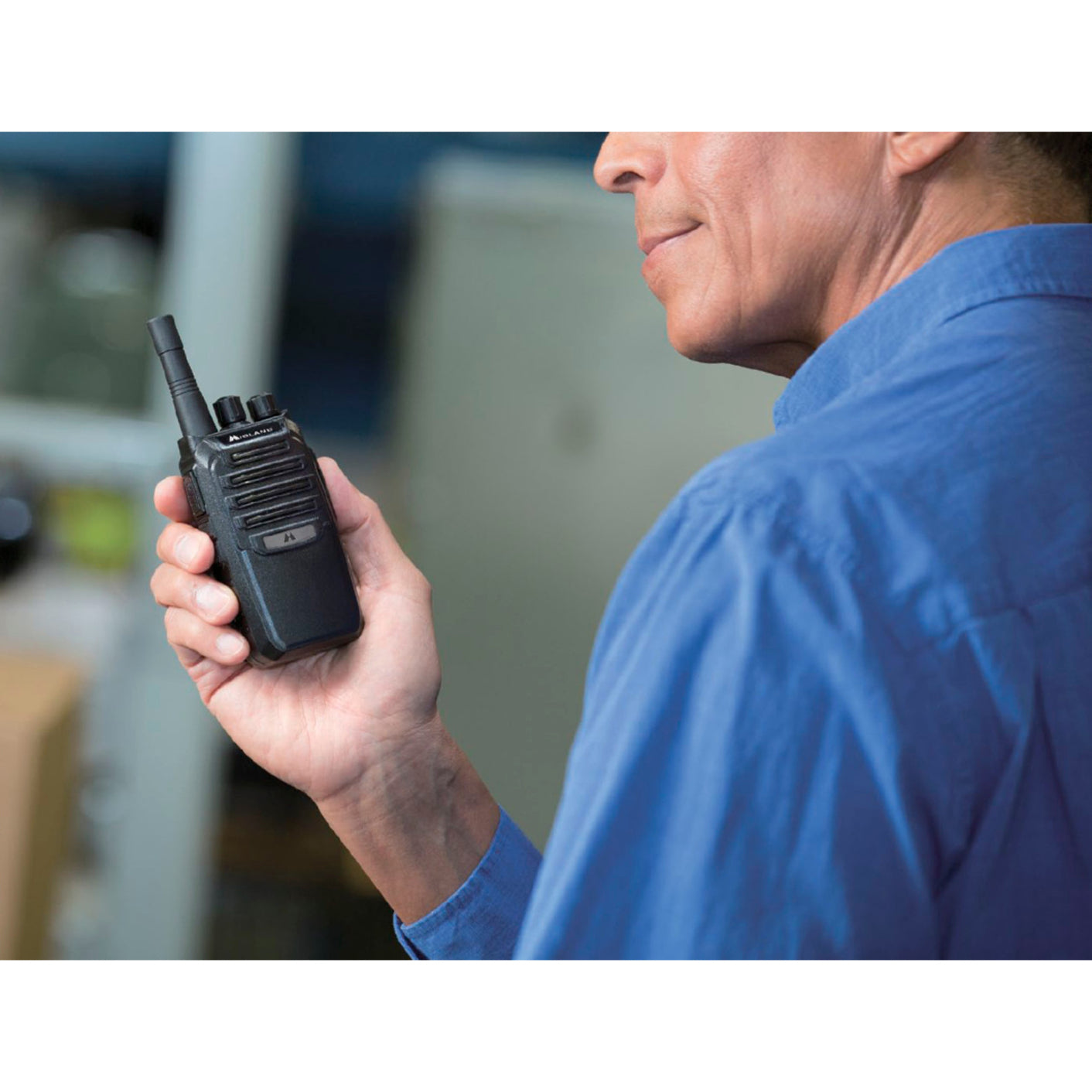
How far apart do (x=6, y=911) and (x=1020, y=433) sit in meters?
1.35

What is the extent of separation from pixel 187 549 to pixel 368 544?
4.5 inches

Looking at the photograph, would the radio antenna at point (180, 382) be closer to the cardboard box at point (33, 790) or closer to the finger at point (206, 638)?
the finger at point (206, 638)

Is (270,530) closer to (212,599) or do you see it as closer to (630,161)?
(212,599)

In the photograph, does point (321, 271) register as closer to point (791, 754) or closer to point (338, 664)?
point (338, 664)

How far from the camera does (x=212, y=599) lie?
63 cm

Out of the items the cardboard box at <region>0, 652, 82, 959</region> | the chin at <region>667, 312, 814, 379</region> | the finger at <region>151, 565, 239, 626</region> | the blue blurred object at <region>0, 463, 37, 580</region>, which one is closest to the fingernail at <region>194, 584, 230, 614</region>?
the finger at <region>151, 565, 239, 626</region>

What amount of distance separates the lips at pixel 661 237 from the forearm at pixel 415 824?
287 millimetres

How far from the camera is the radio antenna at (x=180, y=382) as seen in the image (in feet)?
2.11

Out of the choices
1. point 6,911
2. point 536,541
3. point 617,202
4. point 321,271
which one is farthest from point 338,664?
point 321,271

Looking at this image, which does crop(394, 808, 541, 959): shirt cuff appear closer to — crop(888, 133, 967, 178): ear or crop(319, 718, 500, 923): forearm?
crop(319, 718, 500, 923): forearm

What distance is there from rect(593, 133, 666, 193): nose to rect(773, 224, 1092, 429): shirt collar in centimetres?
15

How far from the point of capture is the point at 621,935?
38cm
